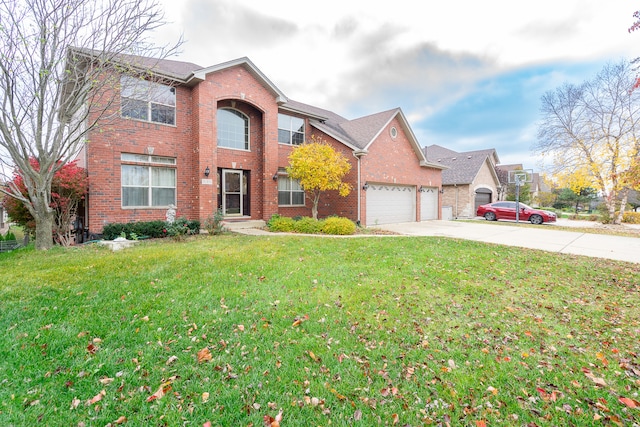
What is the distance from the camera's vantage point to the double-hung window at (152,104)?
10.4 m

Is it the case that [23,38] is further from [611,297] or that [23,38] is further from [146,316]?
[611,297]

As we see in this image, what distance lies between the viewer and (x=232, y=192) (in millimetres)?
13523

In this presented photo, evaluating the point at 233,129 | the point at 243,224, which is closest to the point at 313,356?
the point at 243,224

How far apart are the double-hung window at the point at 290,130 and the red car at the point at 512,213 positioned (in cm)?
1543

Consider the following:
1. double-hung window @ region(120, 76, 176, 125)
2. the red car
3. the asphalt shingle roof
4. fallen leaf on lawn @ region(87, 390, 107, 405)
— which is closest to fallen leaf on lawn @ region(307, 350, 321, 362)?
fallen leaf on lawn @ region(87, 390, 107, 405)

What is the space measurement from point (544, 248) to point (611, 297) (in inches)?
179

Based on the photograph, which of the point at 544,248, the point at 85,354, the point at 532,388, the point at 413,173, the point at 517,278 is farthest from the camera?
the point at 413,173

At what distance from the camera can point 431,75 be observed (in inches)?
651

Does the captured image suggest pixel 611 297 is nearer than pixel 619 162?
Yes

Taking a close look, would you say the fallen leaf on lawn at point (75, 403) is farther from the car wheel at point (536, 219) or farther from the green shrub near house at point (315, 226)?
the car wheel at point (536, 219)

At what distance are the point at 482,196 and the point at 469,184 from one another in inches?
117

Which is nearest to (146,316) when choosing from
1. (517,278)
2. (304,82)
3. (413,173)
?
(517,278)

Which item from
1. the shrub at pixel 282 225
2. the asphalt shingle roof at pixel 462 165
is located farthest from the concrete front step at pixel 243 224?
the asphalt shingle roof at pixel 462 165

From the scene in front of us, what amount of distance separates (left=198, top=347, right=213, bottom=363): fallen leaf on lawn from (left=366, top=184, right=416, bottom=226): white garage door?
40.9 ft
